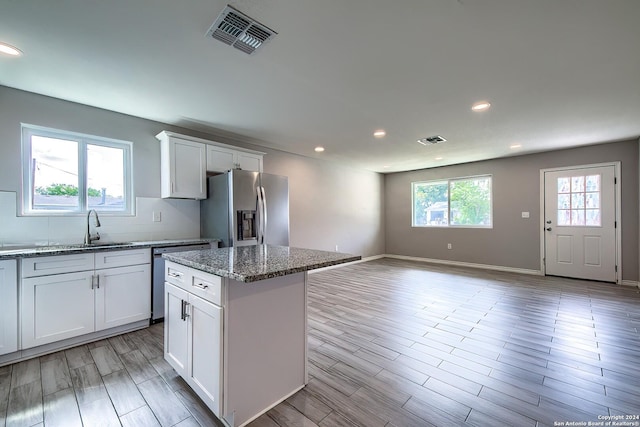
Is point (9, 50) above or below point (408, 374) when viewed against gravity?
above

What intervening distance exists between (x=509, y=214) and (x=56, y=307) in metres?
7.08

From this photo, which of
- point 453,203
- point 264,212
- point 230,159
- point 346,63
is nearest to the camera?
point 346,63

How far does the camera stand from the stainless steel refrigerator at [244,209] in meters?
3.31

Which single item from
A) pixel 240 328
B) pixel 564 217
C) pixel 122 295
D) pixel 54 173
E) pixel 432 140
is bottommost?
pixel 122 295

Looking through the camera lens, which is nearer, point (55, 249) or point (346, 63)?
point (346, 63)

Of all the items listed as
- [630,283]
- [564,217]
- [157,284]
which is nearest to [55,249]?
[157,284]

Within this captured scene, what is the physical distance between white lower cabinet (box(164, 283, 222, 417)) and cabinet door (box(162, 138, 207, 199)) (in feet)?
5.61

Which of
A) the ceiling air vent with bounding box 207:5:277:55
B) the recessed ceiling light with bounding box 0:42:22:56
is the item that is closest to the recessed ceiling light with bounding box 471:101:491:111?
the ceiling air vent with bounding box 207:5:277:55

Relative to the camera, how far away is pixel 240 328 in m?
1.50

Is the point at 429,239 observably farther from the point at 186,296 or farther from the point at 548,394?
the point at 186,296

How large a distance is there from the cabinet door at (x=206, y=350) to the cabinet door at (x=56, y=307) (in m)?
1.56

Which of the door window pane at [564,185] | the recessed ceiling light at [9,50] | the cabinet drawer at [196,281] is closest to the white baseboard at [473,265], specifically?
the door window pane at [564,185]

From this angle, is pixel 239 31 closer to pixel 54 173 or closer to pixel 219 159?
pixel 219 159

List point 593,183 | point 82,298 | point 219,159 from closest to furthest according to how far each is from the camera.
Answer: point 82,298 → point 219,159 → point 593,183
